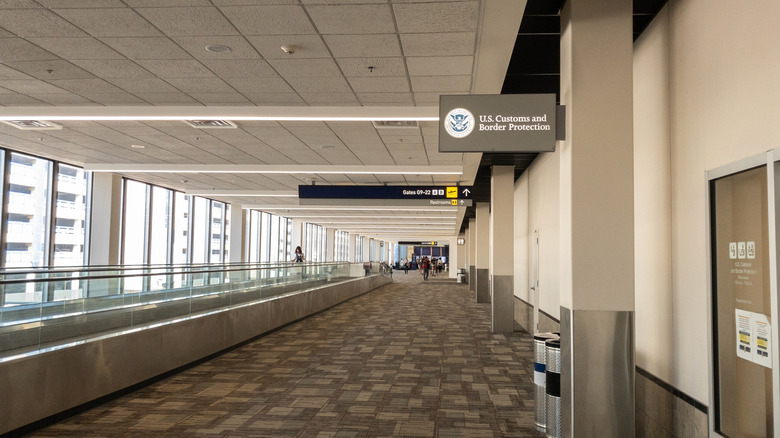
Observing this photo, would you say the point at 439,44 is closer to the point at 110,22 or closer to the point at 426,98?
the point at 426,98

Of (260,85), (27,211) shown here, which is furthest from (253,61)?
(27,211)

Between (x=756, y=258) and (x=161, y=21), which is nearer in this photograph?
(x=756, y=258)

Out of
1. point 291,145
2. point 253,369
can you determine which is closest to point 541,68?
point 253,369

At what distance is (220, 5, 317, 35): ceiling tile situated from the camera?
4727 mm

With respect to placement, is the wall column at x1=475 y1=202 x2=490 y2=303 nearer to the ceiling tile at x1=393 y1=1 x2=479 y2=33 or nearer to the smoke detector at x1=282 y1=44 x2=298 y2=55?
the smoke detector at x1=282 y1=44 x2=298 y2=55

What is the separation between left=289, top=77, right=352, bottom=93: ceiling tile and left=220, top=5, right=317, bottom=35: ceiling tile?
142 cm

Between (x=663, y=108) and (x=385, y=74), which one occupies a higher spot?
(x=385, y=74)

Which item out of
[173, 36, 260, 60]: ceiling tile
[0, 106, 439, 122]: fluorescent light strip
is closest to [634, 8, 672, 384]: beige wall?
[0, 106, 439, 122]: fluorescent light strip

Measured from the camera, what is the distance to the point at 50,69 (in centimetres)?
639

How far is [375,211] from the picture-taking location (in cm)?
2506

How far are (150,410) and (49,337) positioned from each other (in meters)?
1.12

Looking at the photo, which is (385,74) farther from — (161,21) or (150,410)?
(150,410)

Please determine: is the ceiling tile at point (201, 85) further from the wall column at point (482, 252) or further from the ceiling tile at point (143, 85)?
the wall column at point (482, 252)

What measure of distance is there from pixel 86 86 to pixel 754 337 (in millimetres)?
7377
